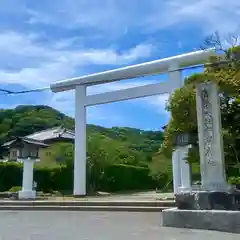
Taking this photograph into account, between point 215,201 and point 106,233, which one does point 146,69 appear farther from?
point 106,233

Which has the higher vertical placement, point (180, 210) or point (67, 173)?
point (67, 173)

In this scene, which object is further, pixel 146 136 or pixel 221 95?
pixel 146 136

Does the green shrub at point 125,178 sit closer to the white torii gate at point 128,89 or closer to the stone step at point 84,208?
the white torii gate at point 128,89

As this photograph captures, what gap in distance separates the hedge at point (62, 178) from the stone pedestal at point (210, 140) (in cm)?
1899

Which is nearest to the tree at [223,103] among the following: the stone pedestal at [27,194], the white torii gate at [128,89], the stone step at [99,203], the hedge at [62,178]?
the stone step at [99,203]

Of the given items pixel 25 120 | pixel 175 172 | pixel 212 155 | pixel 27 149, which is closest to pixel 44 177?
pixel 27 149

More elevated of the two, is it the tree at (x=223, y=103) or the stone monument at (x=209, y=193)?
the tree at (x=223, y=103)

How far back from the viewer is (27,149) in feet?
64.5

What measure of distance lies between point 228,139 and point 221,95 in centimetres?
118

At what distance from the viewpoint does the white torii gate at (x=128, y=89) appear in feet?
63.1

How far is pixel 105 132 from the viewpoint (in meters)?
47.5

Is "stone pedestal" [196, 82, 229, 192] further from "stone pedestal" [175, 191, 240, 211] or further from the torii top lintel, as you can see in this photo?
the torii top lintel

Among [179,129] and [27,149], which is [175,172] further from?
[179,129]

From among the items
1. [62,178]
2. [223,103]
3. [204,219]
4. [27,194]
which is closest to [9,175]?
[62,178]
